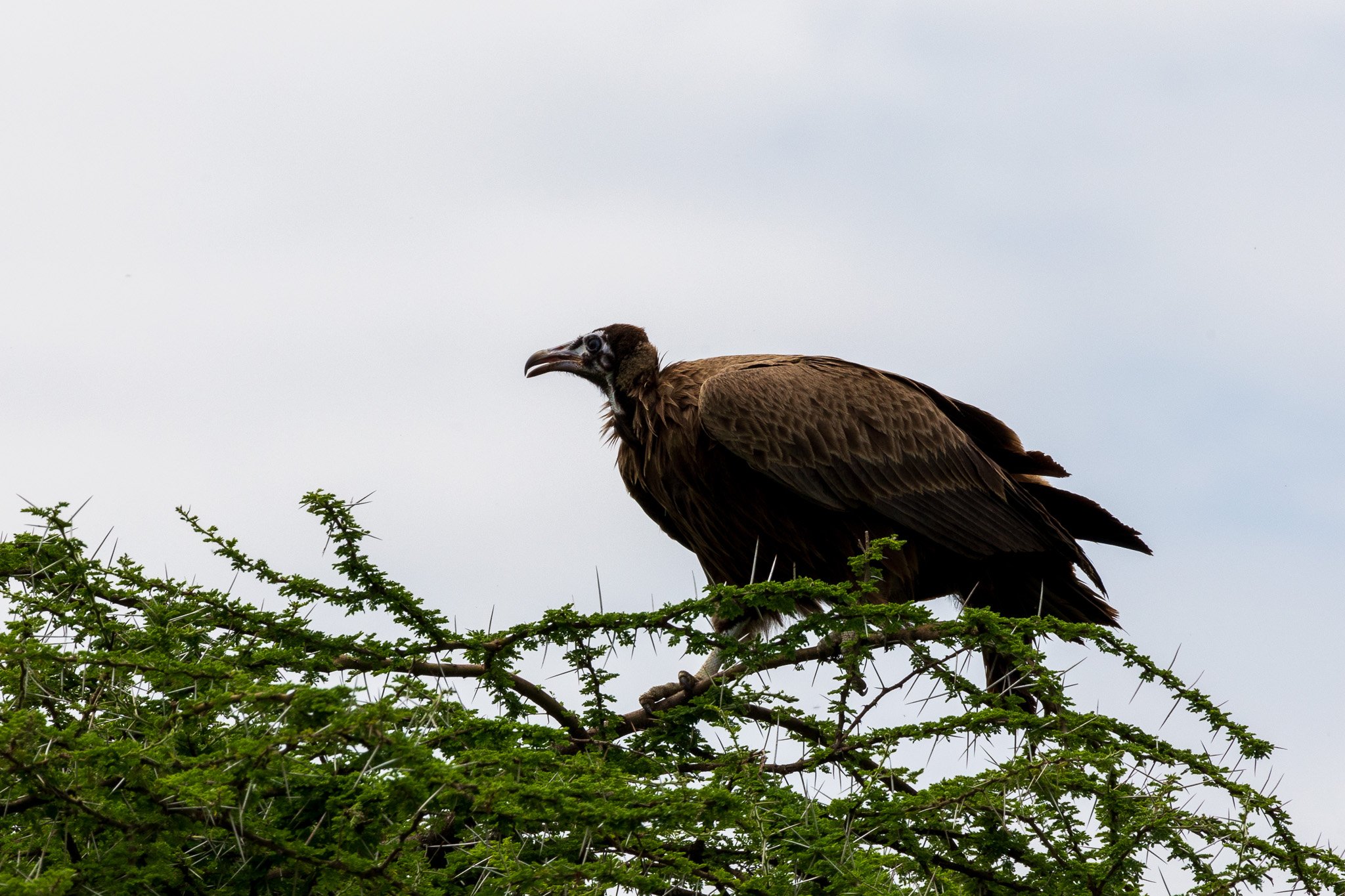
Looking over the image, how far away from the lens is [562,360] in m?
7.21

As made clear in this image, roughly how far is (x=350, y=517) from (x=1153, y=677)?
7.63ft

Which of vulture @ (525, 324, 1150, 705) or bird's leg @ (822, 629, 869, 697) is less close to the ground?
vulture @ (525, 324, 1150, 705)

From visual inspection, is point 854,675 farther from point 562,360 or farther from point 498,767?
point 562,360

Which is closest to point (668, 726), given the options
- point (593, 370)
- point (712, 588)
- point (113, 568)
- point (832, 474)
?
point (712, 588)

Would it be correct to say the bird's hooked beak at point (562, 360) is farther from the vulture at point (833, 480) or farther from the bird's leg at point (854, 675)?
Answer: the bird's leg at point (854, 675)

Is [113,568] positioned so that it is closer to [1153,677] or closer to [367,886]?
[367,886]

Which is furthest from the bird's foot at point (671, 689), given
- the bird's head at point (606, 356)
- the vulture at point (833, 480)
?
the bird's head at point (606, 356)

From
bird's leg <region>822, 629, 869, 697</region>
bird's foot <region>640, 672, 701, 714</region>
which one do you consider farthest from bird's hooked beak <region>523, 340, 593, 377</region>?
bird's leg <region>822, 629, 869, 697</region>

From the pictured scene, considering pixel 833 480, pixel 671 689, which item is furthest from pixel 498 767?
pixel 833 480

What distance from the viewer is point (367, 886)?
257 centimetres

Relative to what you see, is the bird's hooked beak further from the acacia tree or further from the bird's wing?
the acacia tree

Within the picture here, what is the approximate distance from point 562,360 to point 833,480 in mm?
1572

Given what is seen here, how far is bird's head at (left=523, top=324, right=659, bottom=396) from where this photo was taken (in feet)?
23.2

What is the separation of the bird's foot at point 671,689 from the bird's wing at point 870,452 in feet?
4.58
